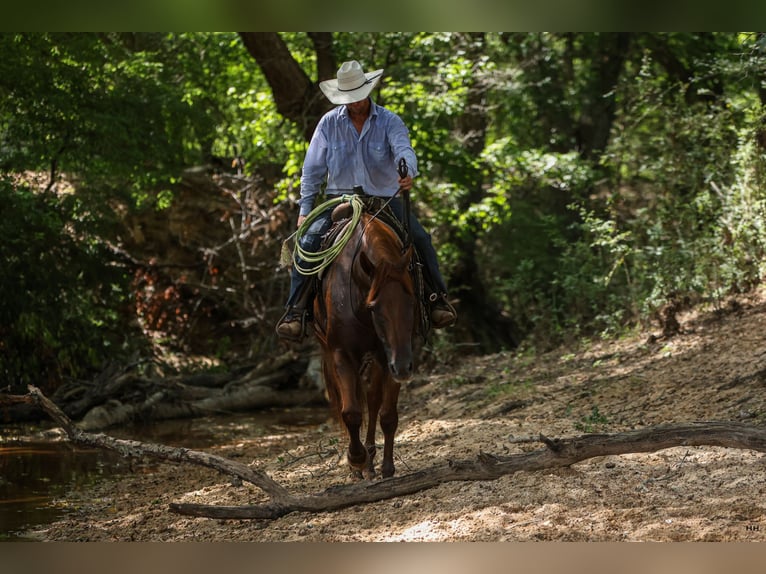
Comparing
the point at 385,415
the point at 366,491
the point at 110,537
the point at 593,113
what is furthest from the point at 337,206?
the point at 593,113

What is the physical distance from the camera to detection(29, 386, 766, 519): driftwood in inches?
248


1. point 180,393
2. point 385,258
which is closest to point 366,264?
point 385,258

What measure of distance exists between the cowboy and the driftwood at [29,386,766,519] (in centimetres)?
143

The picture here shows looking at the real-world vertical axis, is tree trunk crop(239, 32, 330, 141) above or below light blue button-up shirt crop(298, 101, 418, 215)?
above

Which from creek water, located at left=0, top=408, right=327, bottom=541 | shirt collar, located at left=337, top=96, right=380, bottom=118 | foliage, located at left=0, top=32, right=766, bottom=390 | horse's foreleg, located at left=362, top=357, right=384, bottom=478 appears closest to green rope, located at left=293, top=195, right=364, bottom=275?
shirt collar, located at left=337, top=96, right=380, bottom=118

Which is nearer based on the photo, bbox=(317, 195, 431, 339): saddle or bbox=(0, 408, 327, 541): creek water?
bbox=(317, 195, 431, 339): saddle

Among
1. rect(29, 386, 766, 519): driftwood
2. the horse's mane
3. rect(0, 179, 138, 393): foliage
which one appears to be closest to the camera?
rect(29, 386, 766, 519): driftwood

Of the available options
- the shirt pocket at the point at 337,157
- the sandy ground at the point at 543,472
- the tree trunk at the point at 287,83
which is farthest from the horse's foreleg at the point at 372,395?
the tree trunk at the point at 287,83

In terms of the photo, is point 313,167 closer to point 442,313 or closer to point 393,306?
Result: point 442,313

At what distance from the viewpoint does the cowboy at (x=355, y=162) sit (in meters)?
7.78

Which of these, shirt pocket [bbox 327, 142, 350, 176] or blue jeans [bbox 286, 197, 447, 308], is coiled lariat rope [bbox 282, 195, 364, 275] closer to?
→ blue jeans [bbox 286, 197, 447, 308]

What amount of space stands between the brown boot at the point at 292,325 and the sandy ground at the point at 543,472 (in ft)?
3.99

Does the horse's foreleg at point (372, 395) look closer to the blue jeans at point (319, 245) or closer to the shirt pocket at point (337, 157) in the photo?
the blue jeans at point (319, 245)

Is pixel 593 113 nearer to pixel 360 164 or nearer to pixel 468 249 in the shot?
pixel 468 249
